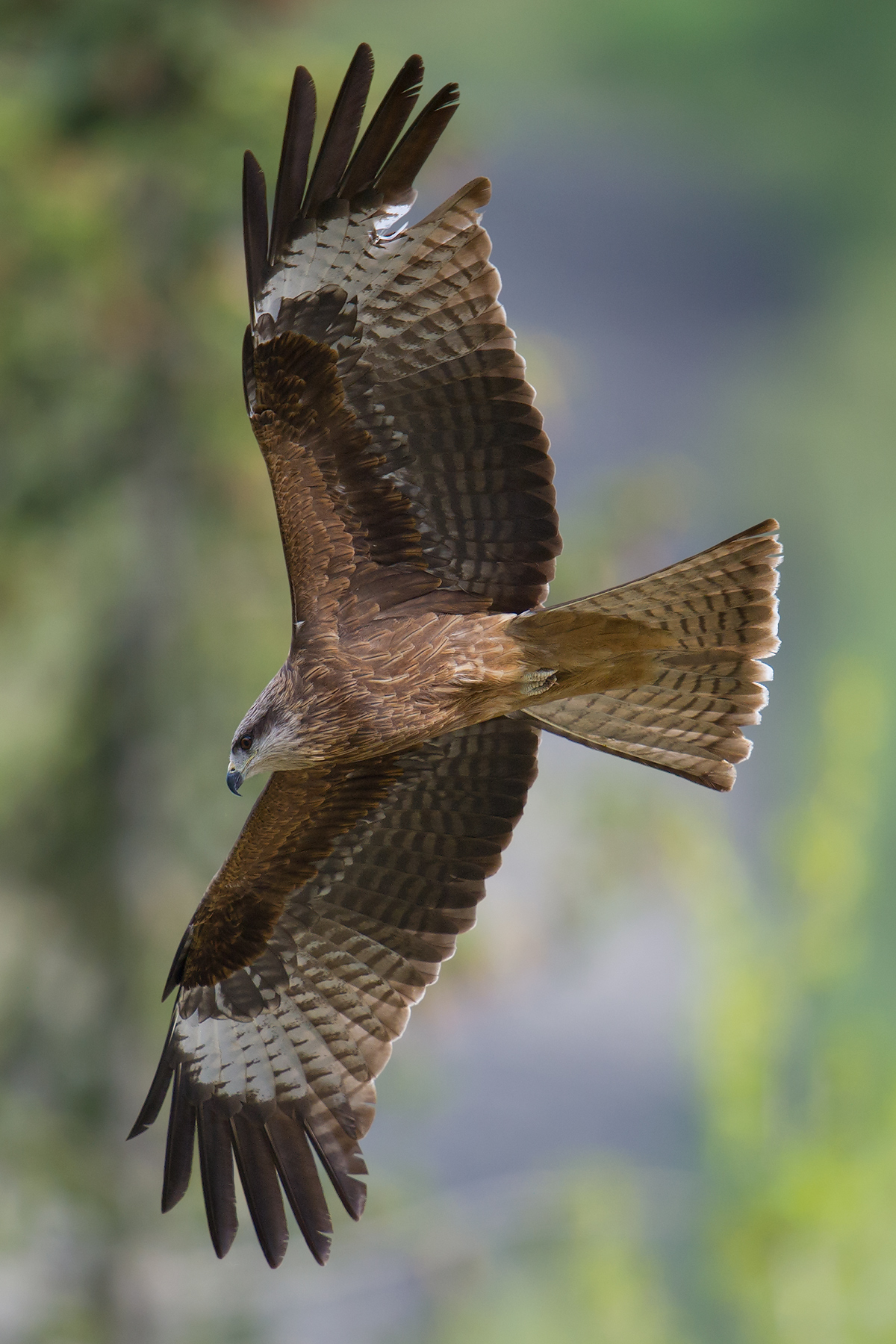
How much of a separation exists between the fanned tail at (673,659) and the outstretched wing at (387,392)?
0.49ft

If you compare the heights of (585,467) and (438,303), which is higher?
(585,467)

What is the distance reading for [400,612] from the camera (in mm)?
2500

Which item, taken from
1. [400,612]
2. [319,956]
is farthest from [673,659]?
[319,956]

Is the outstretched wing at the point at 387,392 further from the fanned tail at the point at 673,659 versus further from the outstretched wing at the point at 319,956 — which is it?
the outstretched wing at the point at 319,956

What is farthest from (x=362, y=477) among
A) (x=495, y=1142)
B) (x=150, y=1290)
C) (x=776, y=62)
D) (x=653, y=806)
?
(x=776, y=62)

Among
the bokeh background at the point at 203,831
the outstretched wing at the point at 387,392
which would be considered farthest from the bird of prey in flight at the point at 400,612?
the bokeh background at the point at 203,831

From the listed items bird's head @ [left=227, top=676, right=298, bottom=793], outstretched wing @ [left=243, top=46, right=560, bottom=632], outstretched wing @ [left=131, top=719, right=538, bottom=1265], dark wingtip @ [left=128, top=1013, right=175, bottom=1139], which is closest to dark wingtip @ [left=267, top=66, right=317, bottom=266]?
outstretched wing @ [left=243, top=46, right=560, bottom=632]

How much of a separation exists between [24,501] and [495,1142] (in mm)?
6846

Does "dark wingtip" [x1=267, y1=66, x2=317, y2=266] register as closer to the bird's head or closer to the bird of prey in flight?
the bird of prey in flight

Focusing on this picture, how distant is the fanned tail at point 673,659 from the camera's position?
7.91 feet

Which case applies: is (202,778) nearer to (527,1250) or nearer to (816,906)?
(816,906)

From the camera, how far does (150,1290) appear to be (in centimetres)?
613

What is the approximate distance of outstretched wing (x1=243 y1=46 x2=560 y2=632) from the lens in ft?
7.54

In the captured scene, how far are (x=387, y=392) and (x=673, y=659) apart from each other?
2.31 feet
